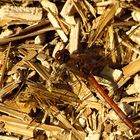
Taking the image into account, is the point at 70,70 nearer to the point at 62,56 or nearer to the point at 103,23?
the point at 62,56

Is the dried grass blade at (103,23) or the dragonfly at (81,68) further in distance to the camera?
the dried grass blade at (103,23)

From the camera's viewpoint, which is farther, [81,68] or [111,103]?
[81,68]

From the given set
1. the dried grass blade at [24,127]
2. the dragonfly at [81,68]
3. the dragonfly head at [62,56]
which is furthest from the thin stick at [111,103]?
the dried grass blade at [24,127]

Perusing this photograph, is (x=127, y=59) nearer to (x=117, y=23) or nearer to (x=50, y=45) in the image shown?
(x=117, y=23)

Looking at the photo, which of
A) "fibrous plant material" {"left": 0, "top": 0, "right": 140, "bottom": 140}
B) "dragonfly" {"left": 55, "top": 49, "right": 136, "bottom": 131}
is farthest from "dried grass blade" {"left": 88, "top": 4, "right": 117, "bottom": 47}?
"dragonfly" {"left": 55, "top": 49, "right": 136, "bottom": 131}

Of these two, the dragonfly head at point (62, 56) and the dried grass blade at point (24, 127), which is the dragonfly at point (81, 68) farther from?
the dried grass blade at point (24, 127)

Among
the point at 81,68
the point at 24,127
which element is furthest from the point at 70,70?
the point at 24,127

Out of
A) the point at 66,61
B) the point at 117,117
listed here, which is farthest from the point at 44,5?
the point at 117,117

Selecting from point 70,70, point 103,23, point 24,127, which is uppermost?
point 103,23

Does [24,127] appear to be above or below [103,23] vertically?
below

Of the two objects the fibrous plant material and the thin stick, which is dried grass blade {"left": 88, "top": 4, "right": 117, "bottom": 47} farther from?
the thin stick
